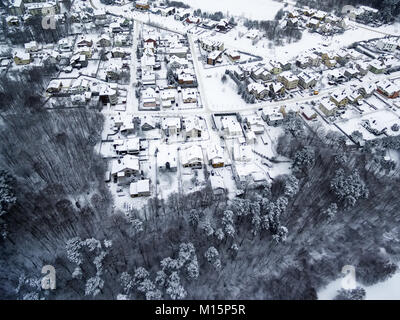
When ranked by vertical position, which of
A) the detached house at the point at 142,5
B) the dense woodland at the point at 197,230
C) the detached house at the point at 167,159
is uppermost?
the detached house at the point at 142,5

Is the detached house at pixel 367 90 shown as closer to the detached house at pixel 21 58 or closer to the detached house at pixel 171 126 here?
the detached house at pixel 171 126

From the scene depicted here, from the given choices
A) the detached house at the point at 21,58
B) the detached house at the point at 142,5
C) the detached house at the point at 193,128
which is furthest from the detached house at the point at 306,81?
the detached house at the point at 21,58

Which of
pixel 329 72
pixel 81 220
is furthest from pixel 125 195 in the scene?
pixel 329 72

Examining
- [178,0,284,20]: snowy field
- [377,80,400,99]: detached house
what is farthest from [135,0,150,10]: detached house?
[377,80,400,99]: detached house

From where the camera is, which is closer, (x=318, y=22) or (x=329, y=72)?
(x=329, y=72)

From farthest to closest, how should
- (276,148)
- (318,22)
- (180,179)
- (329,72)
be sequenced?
(318,22) → (329,72) → (276,148) → (180,179)

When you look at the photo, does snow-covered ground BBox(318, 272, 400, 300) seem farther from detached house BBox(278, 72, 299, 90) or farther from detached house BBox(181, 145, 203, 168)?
detached house BBox(278, 72, 299, 90)

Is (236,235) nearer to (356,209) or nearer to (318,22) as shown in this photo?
(356,209)

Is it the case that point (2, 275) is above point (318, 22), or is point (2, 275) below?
below

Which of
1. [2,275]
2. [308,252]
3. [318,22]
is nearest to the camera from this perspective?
[2,275]
